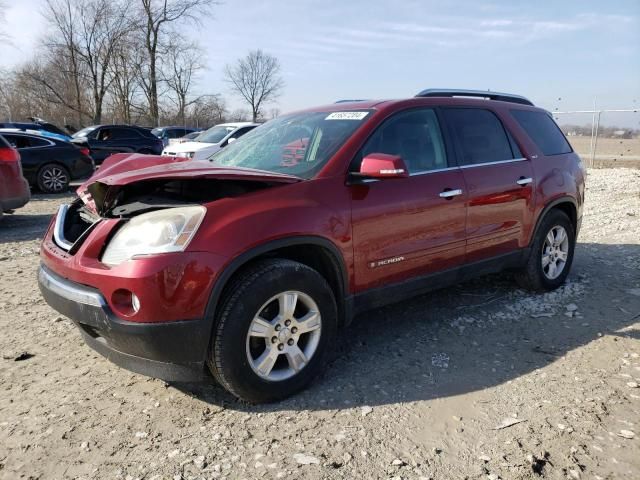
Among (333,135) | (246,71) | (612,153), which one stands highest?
(246,71)

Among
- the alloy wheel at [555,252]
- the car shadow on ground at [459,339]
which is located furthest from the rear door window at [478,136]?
the car shadow on ground at [459,339]

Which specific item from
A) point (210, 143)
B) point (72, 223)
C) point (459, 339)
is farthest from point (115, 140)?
point (459, 339)

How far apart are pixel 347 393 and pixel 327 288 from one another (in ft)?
2.11

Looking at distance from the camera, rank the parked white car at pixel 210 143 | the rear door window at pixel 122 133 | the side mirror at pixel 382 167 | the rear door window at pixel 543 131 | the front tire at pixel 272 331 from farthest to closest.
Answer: the rear door window at pixel 122 133
the parked white car at pixel 210 143
the rear door window at pixel 543 131
the side mirror at pixel 382 167
the front tire at pixel 272 331

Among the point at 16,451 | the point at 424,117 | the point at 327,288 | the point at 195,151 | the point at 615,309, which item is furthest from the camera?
the point at 195,151

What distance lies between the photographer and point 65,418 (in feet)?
8.90

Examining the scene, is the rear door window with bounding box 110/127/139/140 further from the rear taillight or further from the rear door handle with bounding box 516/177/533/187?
the rear door handle with bounding box 516/177/533/187

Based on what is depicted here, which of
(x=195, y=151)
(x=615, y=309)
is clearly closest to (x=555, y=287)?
(x=615, y=309)

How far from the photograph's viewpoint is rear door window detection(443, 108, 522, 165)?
13.0ft

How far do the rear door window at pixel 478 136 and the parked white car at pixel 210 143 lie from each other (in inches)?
309

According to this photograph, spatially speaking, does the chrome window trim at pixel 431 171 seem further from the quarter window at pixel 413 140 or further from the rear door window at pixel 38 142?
the rear door window at pixel 38 142

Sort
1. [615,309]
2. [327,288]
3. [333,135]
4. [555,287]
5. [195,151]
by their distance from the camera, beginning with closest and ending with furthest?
[327,288], [333,135], [615,309], [555,287], [195,151]

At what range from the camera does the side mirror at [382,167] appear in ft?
9.80

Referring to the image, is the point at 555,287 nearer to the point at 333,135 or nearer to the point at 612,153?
the point at 333,135
